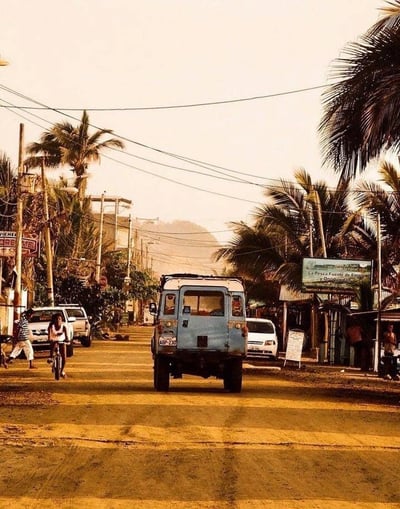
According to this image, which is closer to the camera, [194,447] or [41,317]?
[194,447]

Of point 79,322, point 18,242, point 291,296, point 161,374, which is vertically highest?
point 18,242

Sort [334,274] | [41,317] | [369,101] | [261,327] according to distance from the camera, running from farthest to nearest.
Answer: [334,274]
[261,327]
[41,317]
[369,101]

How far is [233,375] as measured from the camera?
24.9m

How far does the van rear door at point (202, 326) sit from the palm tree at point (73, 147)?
43.7m

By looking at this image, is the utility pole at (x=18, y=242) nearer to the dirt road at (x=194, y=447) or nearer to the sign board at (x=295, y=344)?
the sign board at (x=295, y=344)

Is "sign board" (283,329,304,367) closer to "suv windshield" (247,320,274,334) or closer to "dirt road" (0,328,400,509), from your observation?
"suv windshield" (247,320,274,334)

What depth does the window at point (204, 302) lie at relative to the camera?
25.4 m

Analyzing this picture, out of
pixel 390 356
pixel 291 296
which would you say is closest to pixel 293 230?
pixel 291 296

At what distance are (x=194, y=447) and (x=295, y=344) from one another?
24228 mm

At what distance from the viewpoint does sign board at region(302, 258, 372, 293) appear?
42.8 meters

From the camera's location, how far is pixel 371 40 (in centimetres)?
2320

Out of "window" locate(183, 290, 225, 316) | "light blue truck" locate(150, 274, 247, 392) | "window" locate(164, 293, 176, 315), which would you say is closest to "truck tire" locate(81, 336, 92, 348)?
"window" locate(183, 290, 225, 316)

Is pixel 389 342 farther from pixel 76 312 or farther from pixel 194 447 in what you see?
pixel 76 312

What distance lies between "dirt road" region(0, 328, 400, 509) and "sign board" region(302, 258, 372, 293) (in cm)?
1671
